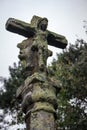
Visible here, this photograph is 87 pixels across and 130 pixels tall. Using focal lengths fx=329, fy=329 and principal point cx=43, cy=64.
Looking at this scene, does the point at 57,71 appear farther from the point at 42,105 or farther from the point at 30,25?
the point at 42,105

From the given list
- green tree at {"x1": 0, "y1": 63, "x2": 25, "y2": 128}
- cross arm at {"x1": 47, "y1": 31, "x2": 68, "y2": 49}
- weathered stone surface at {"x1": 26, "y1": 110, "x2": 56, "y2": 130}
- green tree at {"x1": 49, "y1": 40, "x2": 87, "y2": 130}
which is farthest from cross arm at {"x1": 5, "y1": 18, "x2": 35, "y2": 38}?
green tree at {"x1": 0, "y1": 63, "x2": 25, "y2": 128}

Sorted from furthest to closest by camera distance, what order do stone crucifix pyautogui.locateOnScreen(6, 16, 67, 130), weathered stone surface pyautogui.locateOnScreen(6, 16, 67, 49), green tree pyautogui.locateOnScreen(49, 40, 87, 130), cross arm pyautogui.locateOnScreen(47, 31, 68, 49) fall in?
green tree pyautogui.locateOnScreen(49, 40, 87, 130) → cross arm pyautogui.locateOnScreen(47, 31, 68, 49) → weathered stone surface pyautogui.locateOnScreen(6, 16, 67, 49) → stone crucifix pyautogui.locateOnScreen(6, 16, 67, 130)

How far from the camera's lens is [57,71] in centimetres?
1599

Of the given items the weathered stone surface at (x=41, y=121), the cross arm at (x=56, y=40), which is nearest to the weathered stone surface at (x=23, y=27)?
the cross arm at (x=56, y=40)

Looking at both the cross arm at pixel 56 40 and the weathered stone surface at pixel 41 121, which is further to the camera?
the cross arm at pixel 56 40

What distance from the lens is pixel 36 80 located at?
5051 millimetres

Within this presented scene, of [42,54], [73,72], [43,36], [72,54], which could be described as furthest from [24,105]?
[72,54]

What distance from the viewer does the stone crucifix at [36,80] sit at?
15.4ft

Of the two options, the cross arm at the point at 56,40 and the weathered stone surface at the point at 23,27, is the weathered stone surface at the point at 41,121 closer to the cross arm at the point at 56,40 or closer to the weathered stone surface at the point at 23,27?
the weathered stone surface at the point at 23,27

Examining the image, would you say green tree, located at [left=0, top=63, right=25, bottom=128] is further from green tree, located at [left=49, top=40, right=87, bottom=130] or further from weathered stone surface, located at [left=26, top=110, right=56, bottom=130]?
weathered stone surface, located at [left=26, top=110, right=56, bottom=130]

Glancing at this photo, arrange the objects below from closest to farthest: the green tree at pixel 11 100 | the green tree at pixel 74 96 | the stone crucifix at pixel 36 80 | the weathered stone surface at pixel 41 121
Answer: the weathered stone surface at pixel 41 121
the stone crucifix at pixel 36 80
the green tree at pixel 74 96
the green tree at pixel 11 100

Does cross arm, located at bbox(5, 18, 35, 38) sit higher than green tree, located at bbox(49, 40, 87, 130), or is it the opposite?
green tree, located at bbox(49, 40, 87, 130)

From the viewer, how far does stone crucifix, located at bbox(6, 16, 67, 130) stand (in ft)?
15.4

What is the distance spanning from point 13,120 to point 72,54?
4558 millimetres
